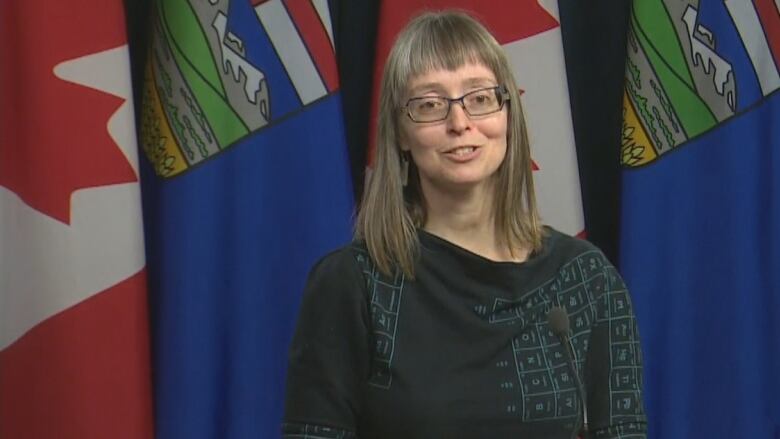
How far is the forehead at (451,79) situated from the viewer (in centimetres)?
130

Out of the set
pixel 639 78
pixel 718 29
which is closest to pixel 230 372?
pixel 639 78

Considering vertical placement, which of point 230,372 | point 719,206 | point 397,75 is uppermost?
point 397,75

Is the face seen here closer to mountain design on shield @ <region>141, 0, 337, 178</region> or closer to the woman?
the woman

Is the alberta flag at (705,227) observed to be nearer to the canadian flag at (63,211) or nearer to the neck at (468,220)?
the neck at (468,220)

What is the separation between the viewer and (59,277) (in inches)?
78.6

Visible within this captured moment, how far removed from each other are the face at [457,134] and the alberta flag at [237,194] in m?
0.81

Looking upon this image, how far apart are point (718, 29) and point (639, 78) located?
19 centimetres

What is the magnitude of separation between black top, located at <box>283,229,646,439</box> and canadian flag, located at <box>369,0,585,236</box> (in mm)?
805

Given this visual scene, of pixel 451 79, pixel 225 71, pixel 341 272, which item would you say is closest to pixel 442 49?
pixel 451 79

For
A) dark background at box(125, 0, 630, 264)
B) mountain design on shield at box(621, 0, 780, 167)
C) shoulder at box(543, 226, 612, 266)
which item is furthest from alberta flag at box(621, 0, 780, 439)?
shoulder at box(543, 226, 612, 266)

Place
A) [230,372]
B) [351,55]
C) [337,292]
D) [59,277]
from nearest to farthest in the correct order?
[337,292] → [59,277] → [230,372] → [351,55]

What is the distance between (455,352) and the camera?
1.29 m

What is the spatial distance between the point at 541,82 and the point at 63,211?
39.0 inches

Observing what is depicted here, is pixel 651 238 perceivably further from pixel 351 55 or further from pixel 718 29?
pixel 351 55
